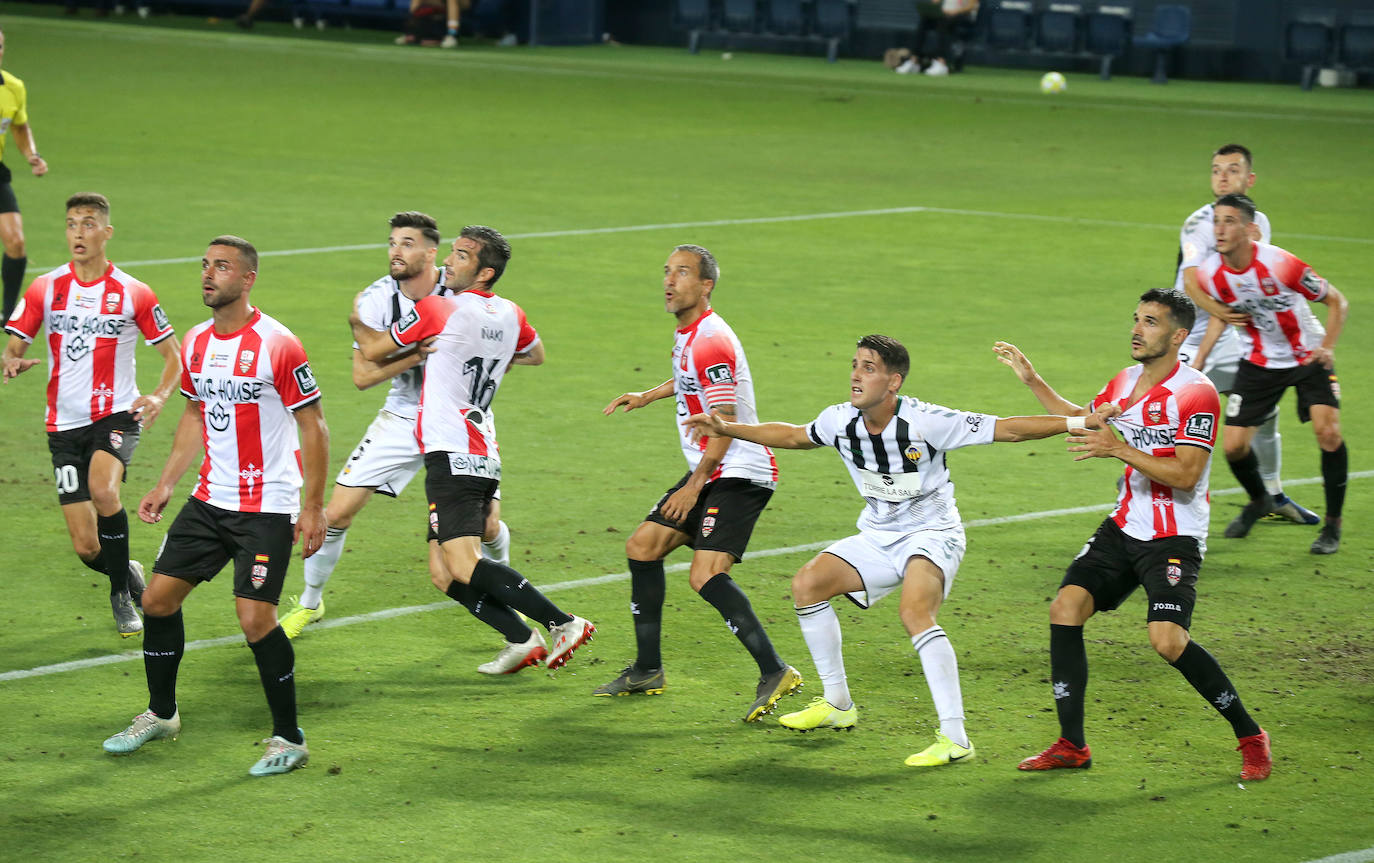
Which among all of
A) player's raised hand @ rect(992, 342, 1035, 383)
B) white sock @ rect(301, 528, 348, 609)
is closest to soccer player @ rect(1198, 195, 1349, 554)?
player's raised hand @ rect(992, 342, 1035, 383)

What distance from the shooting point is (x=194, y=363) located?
7449mm

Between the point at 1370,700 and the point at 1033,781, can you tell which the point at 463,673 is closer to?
the point at 1033,781

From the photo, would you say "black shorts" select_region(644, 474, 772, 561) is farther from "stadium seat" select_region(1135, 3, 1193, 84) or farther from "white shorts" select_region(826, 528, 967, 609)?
"stadium seat" select_region(1135, 3, 1193, 84)

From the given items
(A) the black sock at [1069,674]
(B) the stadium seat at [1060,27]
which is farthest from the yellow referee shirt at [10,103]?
(B) the stadium seat at [1060,27]

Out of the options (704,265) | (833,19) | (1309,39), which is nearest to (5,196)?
(704,265)

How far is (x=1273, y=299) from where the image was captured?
1086 centimetres

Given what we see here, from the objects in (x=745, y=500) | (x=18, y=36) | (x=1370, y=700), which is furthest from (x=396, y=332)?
(x=18, y=36)

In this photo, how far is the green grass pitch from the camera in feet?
23.0

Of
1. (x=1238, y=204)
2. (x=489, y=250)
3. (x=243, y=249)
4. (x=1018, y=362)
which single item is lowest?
(x=1018, y=362)

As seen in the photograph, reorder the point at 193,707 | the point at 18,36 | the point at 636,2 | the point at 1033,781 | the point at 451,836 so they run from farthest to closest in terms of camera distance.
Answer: the point at 636,2 < the point at 18,36 < the point at 193,707 < the point at 1033,781 < the point at 451,836

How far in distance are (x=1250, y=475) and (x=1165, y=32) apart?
34085 millimetres

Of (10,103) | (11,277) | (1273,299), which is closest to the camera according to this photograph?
(1273,299)

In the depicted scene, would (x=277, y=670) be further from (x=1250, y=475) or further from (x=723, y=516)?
(x=1250, y=475)

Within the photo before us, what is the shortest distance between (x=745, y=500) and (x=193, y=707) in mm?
2642
